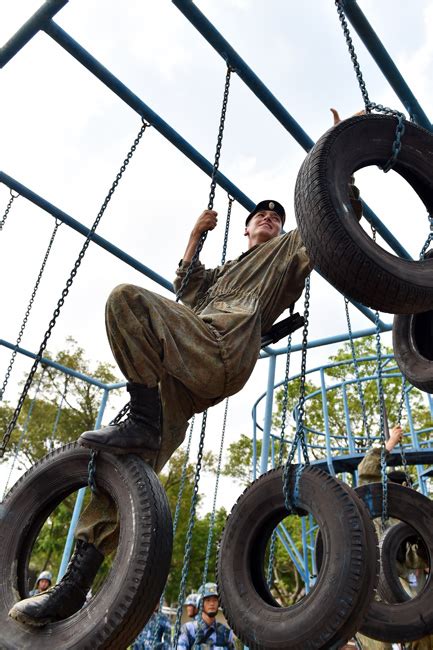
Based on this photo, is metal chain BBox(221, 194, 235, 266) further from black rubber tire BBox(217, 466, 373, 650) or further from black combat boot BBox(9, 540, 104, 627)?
black combat boot BBox(9, 540, 104, 627)

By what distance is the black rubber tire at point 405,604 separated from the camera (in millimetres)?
2295

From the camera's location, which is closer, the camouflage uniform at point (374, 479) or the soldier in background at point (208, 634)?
the camouflage uniform at point (374, 479)

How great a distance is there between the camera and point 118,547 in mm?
1525

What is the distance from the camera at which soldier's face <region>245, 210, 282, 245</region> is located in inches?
104

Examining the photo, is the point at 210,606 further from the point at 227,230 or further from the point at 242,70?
the point at 242,70

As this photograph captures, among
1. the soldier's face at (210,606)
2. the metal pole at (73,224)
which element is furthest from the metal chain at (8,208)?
the soldier's face at (210,606)

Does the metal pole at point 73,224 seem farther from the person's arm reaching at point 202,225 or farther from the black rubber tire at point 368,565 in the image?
the black rubber tire at point 368,565

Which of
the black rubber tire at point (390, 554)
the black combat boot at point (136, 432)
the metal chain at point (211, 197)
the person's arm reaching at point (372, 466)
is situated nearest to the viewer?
the black combat boot at point (136, 432)

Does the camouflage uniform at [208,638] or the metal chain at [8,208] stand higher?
the metal chain at [8,208]

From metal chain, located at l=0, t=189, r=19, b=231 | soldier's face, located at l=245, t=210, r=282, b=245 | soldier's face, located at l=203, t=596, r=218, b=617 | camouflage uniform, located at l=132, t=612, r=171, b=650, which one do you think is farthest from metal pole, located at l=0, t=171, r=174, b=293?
camouflage uniform, located at l=132, t=612, r=171, b=650

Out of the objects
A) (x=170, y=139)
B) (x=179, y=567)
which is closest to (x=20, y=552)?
(x=170, y=139)

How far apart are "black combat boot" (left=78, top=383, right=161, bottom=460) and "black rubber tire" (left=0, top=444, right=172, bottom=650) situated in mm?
50

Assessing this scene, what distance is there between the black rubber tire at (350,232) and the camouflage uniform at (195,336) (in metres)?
0.49

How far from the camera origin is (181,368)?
1770mm
